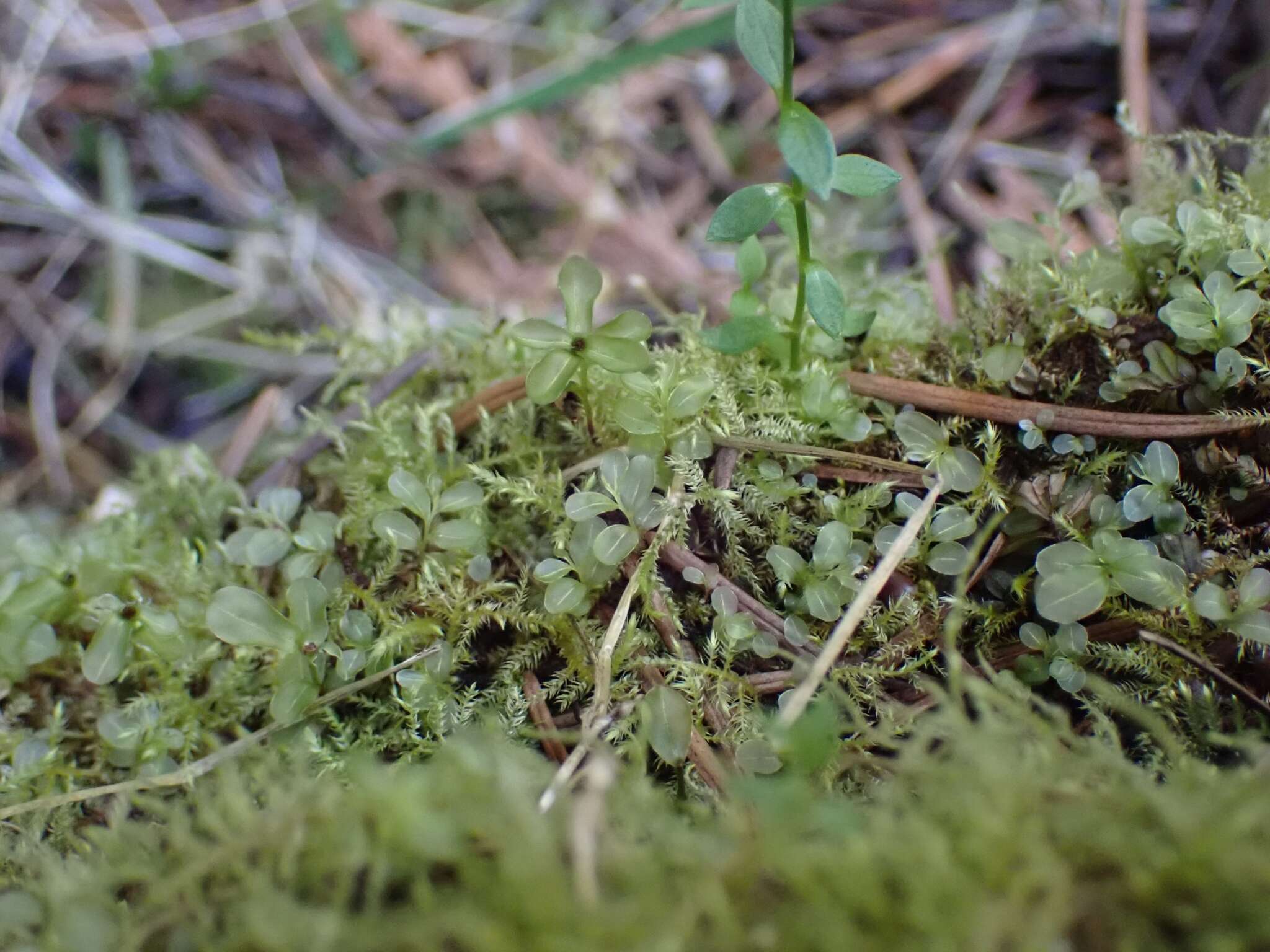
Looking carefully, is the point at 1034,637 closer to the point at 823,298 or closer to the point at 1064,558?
the point at 1064,558

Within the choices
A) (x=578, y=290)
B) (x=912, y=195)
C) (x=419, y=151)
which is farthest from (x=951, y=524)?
(x=419, y=151)

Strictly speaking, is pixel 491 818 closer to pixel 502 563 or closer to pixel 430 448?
pixel 502 563

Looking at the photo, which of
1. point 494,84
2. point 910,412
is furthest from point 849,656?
point 494,84

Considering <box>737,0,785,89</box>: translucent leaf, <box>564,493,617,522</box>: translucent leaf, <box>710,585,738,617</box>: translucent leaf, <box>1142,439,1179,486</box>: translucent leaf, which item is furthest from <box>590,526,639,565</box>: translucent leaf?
<box>1142,439,1179,486</box>: translucent leaf

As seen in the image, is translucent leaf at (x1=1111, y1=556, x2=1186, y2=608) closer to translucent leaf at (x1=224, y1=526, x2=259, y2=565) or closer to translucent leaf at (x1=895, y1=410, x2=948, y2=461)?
translucent leaf at (x1=895, y1=410, x2=948, y2=461)

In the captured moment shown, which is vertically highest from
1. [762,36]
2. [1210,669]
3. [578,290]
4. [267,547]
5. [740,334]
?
[762,36]

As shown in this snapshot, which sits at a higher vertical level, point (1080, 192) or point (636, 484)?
point (1080, 192)
